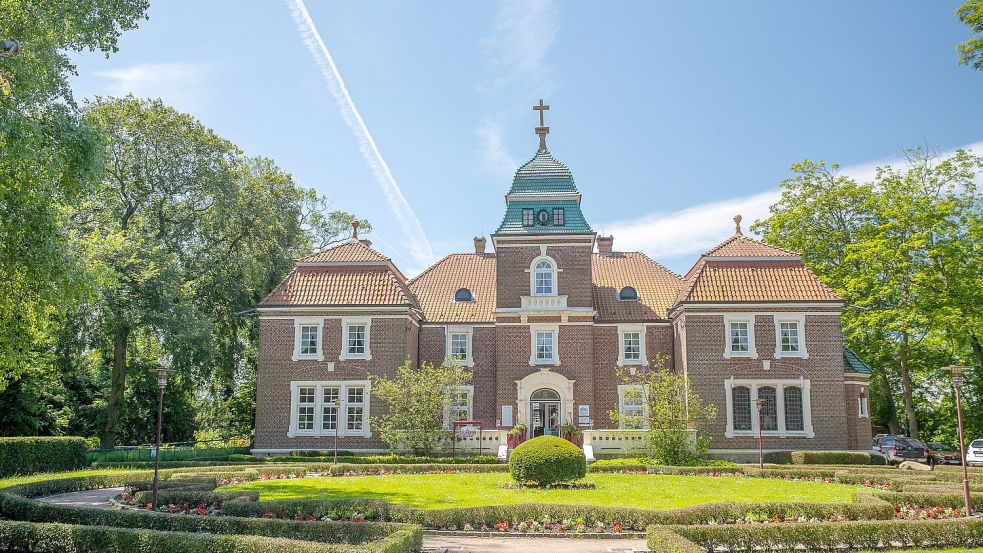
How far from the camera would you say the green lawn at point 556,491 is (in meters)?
17.3

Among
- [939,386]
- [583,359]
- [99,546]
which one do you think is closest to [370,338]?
[583,359]

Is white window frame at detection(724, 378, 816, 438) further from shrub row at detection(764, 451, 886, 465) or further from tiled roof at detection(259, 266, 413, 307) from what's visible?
tiled roof at detection(259, 266, 413, 307)

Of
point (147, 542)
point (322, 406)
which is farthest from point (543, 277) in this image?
point (147, 542)

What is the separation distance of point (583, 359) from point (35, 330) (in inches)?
812

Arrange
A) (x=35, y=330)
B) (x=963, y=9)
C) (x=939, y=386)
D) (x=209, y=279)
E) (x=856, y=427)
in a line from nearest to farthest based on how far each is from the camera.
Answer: (x=963, y=9) < (x=35, y=330) < (x=856, y=427) < (x=209, y=279) < (x=939, y=386)

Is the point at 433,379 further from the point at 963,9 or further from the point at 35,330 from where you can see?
the point at 963,9

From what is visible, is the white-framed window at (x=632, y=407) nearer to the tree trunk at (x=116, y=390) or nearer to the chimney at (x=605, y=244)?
the chimney at (x=605, y=244)

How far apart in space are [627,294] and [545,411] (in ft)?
23.0

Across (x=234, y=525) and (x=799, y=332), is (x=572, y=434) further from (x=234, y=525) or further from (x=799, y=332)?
(x=234, y=525)

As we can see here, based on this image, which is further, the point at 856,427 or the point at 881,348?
the point at 881,348

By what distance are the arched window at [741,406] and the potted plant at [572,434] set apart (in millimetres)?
6318

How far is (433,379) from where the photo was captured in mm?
28922

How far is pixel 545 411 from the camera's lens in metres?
32.2

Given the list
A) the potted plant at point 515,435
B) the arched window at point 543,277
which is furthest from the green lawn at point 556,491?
the arched window at point 543,277
